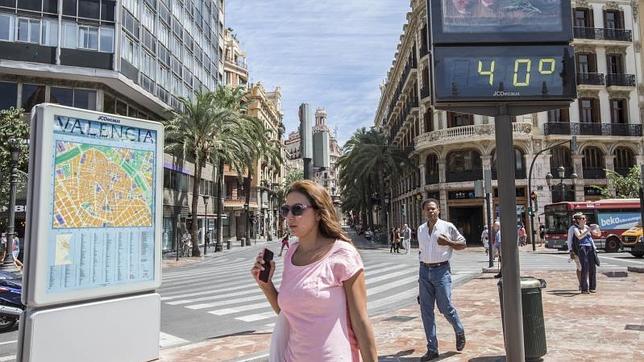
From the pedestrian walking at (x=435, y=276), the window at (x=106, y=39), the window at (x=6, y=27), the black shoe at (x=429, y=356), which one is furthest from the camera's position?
the window at (x=106, y=39)

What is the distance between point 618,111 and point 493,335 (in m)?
42.3

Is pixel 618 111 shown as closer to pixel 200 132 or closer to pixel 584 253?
pixel 200 132

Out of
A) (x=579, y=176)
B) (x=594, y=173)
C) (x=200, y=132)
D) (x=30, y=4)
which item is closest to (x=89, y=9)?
(x=30, y=4)

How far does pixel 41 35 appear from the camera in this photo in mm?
26234

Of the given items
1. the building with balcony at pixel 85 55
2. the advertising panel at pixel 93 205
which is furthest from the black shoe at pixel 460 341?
the building with balcony at pixel 85 55

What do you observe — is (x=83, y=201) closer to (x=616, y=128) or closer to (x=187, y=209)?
(x=187, y=209)

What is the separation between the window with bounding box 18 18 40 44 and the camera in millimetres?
25969

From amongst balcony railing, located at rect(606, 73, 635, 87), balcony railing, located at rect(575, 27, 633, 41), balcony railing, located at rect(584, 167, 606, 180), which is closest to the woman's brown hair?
balcony railing, located at rect(584, 167, 606, 180)

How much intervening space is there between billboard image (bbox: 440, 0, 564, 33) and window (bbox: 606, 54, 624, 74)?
4396cm

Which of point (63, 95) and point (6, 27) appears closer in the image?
point (6, 27)

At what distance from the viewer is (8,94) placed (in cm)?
2658

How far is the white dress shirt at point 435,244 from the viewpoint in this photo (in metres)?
6.09

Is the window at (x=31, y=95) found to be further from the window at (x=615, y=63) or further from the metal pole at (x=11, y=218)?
the window at (x=615, y=63)

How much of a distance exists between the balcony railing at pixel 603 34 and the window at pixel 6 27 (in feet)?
133
